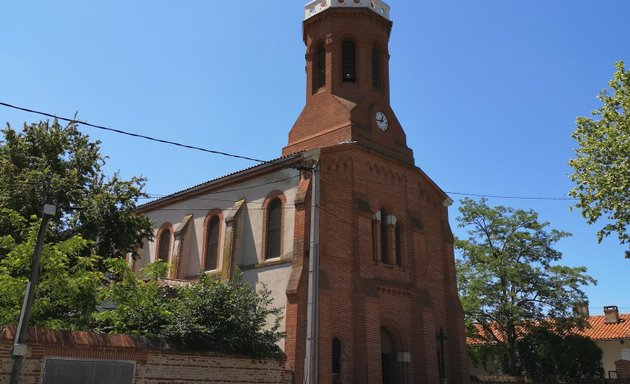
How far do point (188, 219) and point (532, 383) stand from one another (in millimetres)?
19005

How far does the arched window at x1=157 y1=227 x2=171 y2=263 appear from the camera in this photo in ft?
92.2

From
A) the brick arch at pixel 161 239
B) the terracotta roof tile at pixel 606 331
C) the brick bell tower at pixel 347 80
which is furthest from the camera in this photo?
the terracotta roof tile at pixel 606 331

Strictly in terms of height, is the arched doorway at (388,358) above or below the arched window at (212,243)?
below

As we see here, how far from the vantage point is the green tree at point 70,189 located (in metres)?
18.2

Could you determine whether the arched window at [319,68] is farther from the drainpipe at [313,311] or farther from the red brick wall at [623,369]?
the red brick wall at [623,369]

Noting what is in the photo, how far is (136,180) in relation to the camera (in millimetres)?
20469

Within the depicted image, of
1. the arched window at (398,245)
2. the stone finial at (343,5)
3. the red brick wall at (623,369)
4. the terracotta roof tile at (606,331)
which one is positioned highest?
the stone finial at (343,5)

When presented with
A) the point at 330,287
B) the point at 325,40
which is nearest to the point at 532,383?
the point at 330,287

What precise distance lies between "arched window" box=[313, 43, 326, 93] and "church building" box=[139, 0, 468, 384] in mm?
101

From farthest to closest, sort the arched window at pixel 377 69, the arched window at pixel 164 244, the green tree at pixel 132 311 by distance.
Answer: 1. the arched window at pixel 164 244
2. the arched window at pixel 377 69
3. the green tree at pixel 132 311

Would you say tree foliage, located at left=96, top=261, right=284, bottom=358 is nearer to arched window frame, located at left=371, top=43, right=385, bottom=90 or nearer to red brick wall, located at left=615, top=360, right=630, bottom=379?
arched window frame, located at left=371, top=43, right=385, bottom=90

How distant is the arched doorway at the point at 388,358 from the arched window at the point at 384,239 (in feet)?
9.73

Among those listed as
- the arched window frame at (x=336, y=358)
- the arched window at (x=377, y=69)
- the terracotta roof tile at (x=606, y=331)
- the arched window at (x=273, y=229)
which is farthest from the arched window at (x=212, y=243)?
the terracotta roof tile at (x=606, y=331)

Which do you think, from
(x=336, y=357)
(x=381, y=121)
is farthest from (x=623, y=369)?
(x=381, y=121)
